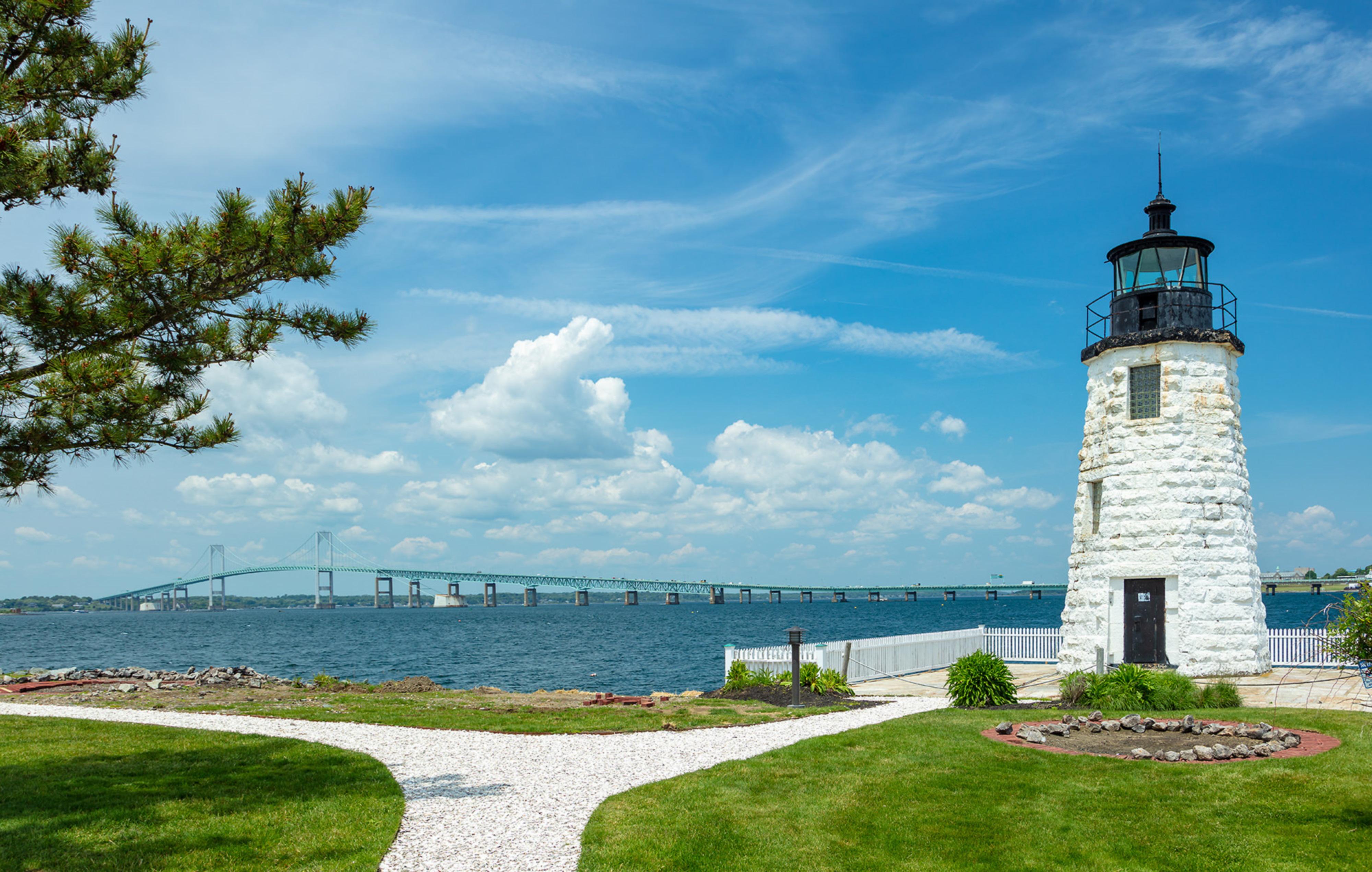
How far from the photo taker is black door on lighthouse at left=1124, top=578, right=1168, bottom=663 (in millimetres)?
18328

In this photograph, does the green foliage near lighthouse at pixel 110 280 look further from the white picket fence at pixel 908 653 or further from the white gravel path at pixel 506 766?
the white picket fence at pixel 908 653

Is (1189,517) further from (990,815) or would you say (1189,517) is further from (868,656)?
(990,815)

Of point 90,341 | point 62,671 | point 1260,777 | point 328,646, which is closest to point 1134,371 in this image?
point 1260,777

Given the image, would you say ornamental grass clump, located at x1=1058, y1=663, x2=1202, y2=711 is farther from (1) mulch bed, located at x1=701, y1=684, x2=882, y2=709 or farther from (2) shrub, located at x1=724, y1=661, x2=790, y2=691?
(2) shrub, located at x1=724, y1=661, x2=790, y2=691

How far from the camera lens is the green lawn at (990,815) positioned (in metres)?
6.65

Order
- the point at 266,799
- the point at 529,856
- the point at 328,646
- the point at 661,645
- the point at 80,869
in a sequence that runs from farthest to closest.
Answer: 1. the point at 328,646
2. the point at 661,645
3. the point at 266,799
4. the point at 529,856
5. the point at 80,869

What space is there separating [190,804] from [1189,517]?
60.1 feet

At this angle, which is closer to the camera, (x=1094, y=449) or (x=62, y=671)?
(x=1094, y=449)

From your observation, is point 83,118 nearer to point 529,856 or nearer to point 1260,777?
point 529,856

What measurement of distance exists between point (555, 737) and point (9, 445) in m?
7.50

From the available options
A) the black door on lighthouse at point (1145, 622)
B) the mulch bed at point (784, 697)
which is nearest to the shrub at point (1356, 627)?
the mulch bed at point (784, 697)

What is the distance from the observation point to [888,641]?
20.9 meters

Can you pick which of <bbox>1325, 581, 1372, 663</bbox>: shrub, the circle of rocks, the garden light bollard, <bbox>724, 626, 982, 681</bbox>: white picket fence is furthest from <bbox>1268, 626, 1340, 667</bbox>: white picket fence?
<bbox>1325, 581, 1372, 663</bbox>: shrub

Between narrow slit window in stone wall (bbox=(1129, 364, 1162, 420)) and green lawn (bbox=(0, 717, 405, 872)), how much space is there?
55.4ft
